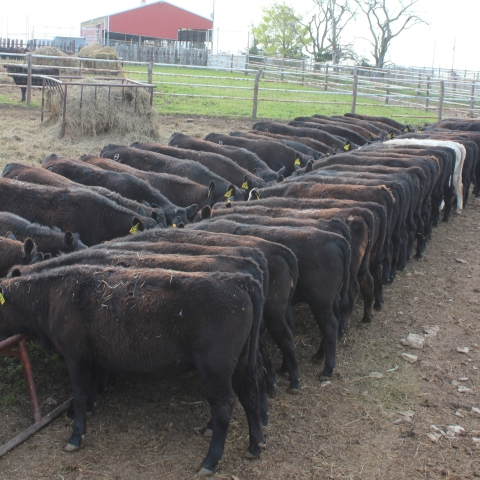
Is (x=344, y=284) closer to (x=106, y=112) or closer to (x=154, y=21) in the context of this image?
(x=106, y=112)

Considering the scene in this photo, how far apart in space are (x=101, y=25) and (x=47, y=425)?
200 feet

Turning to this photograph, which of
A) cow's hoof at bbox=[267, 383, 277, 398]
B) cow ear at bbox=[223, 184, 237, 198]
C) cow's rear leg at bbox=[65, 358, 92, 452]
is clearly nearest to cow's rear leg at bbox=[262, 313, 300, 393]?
cow's hoof at bbox=[267, 383, 277, 398]

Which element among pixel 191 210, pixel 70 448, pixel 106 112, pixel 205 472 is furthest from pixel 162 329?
pixel 106 112

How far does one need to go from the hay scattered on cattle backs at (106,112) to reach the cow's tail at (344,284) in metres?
9.43

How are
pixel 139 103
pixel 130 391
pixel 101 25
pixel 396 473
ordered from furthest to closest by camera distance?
pixel 101 25 → pixel 139 103 → pixel 130 391 → pixel 396 473

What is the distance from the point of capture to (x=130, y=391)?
4836mm

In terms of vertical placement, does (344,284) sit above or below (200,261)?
below

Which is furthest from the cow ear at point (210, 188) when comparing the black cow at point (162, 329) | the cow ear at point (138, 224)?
the black cow at point (162, 329)

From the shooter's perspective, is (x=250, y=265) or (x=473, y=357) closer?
(x=250, y=265)

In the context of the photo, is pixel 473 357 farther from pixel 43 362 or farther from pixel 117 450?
pixel 43 362

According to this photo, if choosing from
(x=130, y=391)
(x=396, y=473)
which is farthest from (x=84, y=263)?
(x=396, y=473)

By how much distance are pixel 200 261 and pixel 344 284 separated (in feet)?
5.61

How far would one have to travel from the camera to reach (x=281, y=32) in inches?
2427

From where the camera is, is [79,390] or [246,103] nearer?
[79,390]
